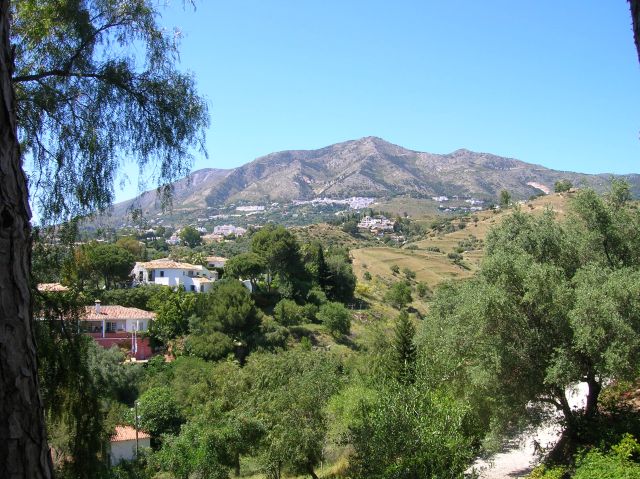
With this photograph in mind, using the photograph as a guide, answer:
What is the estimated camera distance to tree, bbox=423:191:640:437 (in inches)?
441

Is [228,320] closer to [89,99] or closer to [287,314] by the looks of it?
[287,314]

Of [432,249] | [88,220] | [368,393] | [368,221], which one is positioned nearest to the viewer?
[88,220]

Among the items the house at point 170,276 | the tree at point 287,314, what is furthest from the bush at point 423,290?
the house at point 170,276

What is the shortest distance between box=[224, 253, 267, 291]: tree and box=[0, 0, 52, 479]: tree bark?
47623 millimetres

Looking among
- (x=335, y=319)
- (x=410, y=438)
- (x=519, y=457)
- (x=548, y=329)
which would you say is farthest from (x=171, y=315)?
(x=548, y=329)

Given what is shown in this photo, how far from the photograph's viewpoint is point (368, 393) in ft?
55.3

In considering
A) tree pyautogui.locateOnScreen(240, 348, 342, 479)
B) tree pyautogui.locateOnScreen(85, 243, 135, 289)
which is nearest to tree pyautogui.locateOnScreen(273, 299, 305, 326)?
tree pyautogui.locateOnScreen(85, 243, 135, 289)

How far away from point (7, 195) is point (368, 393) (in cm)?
1544

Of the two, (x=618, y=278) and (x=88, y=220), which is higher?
(x=88, y=220)

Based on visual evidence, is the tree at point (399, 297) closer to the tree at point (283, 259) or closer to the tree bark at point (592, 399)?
the tree at point (283, 259)

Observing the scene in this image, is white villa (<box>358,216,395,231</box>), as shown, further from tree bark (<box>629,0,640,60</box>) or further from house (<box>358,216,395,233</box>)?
tree bark (<box>629,0,640,60</box>)

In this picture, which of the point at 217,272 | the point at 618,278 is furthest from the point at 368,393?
the point at 217,272

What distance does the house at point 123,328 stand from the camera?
36.6 m

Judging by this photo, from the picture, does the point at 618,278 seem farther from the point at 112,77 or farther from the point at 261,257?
the point at 261,257
